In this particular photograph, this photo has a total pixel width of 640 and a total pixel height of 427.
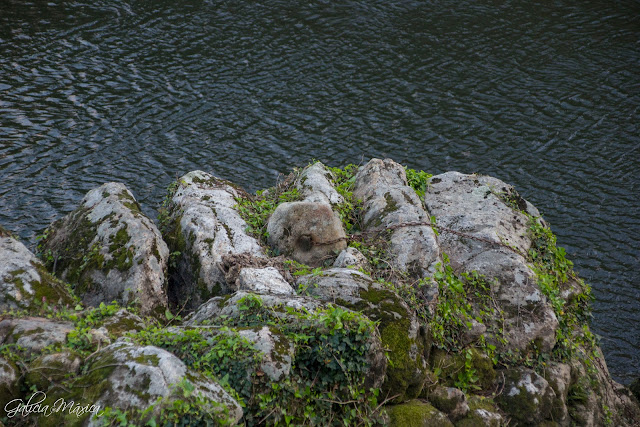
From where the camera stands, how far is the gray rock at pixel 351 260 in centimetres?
1123

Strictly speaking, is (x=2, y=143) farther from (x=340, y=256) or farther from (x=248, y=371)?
(x=248, y=371)

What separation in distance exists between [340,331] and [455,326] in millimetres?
3871

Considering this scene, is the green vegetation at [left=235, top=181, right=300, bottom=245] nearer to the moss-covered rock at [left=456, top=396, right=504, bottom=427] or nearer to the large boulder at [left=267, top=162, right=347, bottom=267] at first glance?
the large boulder at [left=267, top=162, right=347, bottom=267]

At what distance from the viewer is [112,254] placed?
11.4m

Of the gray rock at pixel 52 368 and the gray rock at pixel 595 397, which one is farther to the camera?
the gray rock at pixel 595 397

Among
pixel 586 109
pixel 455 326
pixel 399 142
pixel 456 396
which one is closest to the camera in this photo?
pixel 456 396

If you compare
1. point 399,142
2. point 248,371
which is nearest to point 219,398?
point 248,371

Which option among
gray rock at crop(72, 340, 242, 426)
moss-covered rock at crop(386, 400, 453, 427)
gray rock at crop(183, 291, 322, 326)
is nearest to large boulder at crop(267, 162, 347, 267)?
gray rock at crop(183, 291, 322, 326)

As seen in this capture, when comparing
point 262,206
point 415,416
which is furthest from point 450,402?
point 262,206

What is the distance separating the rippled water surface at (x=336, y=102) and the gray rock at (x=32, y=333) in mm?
11186

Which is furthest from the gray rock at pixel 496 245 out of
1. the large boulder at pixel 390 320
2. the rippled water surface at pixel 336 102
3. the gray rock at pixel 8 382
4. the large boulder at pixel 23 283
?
the gray rock at pixel 8 382

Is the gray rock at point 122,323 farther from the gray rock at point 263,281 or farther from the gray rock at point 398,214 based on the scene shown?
the gray rock at point 398,214

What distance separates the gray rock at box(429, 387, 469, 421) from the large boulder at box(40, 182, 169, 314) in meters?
5.15

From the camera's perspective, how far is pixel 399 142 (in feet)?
81.2
